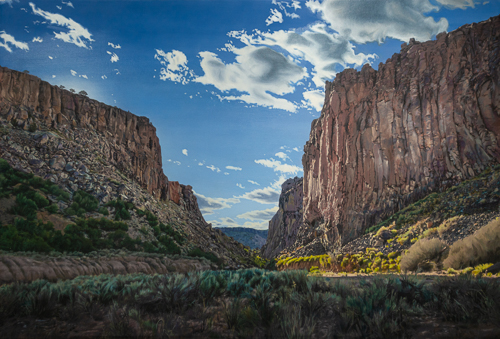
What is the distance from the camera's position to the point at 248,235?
606 ft

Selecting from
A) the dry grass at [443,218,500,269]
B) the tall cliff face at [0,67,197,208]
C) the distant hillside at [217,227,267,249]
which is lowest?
the distant hillside at [217,227,267,249]

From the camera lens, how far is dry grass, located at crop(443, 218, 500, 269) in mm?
13477

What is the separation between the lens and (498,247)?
13352 millimetres

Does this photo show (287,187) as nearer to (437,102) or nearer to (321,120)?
(321,120)

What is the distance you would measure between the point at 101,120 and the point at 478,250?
51.9 meters

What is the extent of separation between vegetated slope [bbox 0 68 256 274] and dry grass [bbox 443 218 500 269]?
2730 cm

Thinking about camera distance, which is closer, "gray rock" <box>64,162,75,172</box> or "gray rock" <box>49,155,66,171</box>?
"gray rock" <box>49,155,66,171</box>

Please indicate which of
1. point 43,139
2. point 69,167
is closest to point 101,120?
point 43,139

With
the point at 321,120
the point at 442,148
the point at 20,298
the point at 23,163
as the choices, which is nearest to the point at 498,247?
the point at 20,298

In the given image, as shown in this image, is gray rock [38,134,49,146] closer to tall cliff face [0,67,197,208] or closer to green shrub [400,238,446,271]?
tall cliff face [0,67,197,208]

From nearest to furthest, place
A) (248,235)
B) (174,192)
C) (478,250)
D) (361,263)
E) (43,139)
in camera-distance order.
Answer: (478,250) → (361,263) → (43,139) → (174,192) → (248,235)

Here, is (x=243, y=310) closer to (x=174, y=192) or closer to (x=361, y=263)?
(x=361, y=263)

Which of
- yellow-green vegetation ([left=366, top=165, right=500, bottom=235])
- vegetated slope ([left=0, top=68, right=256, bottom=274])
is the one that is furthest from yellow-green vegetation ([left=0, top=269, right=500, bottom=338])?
yellow-green vegetation ([left=366, top=165, right=500, bottom=235])

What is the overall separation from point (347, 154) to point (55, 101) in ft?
167
